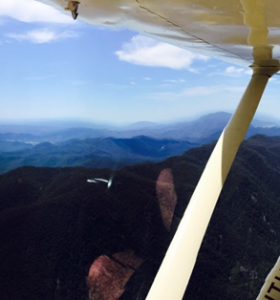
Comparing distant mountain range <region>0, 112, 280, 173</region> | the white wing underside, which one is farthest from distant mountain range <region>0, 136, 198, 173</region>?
Result: the white wing underside

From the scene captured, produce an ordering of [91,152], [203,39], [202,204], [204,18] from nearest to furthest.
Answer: [204,18] < [203,39] < [202,204] < [91,152]

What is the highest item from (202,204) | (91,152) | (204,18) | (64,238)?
(204,18)

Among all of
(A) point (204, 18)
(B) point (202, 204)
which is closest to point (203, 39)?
(A) point (204, 18)

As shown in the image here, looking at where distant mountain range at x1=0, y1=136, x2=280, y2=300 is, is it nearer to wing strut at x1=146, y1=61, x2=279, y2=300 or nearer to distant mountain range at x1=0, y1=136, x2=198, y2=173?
distant mountain range at x1=0, y1=136, x2=198, y2=173

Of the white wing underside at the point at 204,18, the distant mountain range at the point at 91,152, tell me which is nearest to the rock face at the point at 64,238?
the distant mountain range at the point at 91,152

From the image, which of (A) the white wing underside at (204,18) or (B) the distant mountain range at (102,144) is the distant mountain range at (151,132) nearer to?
(B) the distant mountain range at (102,144)

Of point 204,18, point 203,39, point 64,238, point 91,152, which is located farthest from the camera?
point 91,152

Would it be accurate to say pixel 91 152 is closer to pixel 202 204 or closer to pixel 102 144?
pixel 102 144

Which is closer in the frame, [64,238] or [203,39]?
[203,39]
